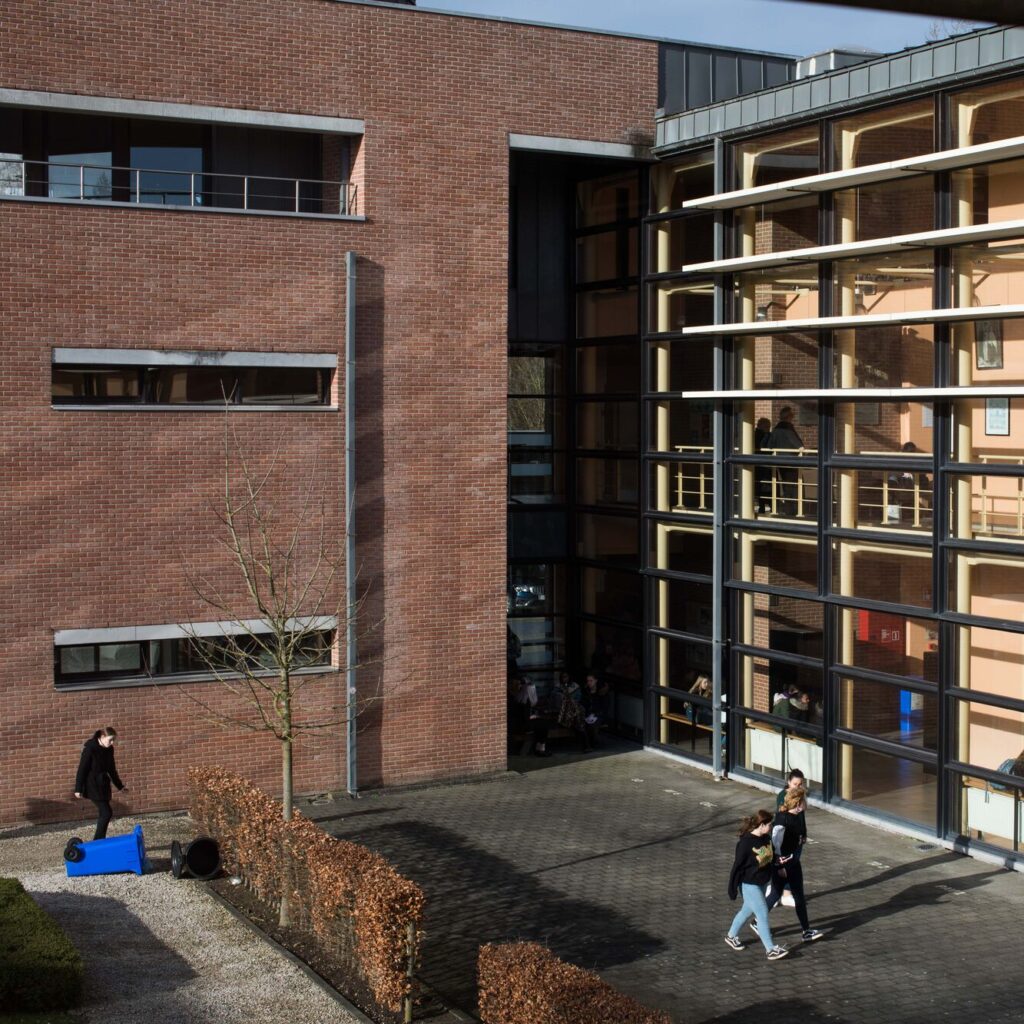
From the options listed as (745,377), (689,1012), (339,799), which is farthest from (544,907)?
(745,377)

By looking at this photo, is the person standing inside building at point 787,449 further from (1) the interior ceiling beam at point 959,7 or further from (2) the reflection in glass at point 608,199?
(1) the interior ceiling beam at point 959,7

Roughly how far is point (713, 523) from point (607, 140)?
6381 millimetres

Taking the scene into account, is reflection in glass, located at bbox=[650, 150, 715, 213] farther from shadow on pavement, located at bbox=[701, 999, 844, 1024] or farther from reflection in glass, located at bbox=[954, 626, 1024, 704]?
shadow on pavement, located at bbox=[701, 999, 844, 1024]

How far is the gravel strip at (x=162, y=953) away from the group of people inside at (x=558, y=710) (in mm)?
7531

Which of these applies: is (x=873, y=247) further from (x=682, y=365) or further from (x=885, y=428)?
(x=682, y=365)

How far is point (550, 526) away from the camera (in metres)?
25.1

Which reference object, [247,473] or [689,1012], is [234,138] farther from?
[689,1012]

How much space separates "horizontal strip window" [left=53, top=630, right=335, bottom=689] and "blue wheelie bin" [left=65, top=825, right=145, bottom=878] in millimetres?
2782

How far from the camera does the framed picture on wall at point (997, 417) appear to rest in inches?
655

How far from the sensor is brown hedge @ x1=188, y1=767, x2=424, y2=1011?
1209cm

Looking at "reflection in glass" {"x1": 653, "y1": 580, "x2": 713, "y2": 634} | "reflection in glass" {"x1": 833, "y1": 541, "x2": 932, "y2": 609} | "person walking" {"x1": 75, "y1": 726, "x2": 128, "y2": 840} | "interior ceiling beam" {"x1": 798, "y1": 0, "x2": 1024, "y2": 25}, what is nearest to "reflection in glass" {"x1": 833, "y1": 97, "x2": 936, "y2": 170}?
"reflection in glass" {"x1": 833, "y1": 541, "x2": 932, "y2": 609}

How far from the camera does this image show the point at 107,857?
16203 mm

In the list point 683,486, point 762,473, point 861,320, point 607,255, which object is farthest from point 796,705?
point 607,255

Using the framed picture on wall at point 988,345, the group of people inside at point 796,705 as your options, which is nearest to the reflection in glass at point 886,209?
the framed picture on wall at point 988,345
